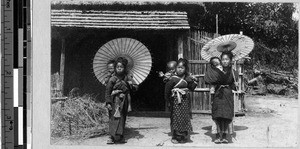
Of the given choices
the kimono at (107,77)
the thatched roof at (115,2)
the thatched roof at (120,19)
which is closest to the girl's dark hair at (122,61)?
the kimono at (107,77)

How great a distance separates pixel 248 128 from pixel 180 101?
1075mm

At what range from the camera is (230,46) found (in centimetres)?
724

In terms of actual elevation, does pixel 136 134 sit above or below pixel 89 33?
below

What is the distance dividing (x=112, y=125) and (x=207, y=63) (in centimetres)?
159

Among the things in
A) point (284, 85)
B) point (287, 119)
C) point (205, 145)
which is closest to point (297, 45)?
point (284, 85)

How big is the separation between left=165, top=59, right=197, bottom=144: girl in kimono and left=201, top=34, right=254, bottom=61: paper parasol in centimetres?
36

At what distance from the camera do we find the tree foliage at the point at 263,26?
24.3 ft

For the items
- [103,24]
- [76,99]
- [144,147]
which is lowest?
[144,147]

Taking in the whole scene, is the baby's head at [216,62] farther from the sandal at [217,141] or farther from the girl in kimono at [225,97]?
the sandal at [217,141]

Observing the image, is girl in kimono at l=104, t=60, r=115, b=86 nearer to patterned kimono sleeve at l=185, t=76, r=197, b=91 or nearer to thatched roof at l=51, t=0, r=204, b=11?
thatched roof at l=51, t=0, r=204, b=11

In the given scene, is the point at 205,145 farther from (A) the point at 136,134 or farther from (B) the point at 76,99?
(B) the point at 76,99

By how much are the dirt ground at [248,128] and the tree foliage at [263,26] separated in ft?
1.88

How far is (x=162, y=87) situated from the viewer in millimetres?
7395

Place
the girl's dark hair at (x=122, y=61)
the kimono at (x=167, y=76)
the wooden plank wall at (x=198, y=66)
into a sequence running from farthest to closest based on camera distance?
the wooden plank wall at (x=198, y=66)
the kimono at (x=167, y=76)
the girl's dark hair at (x=122, y=61)
